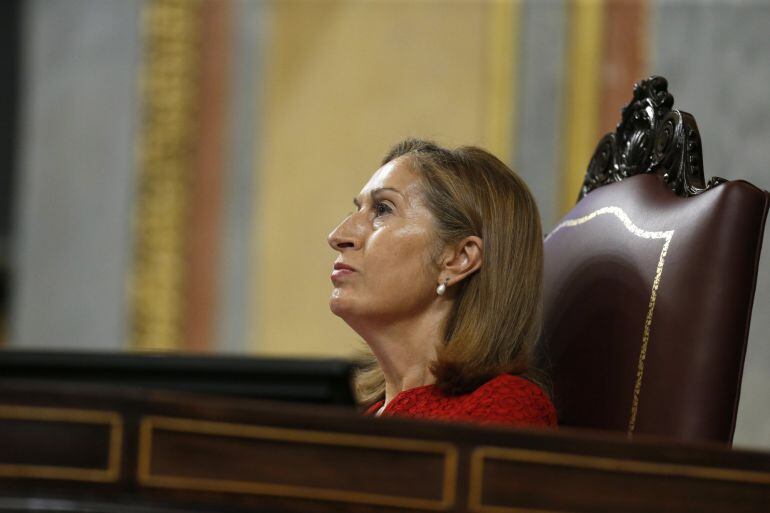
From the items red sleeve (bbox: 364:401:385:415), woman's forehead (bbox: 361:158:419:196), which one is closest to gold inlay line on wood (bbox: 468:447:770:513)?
woman's forehead (bbox: 361:158:419:196)

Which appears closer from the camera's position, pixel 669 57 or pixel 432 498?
pixel 432 498

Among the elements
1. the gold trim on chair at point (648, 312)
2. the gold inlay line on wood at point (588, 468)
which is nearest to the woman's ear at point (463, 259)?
the gold trim on chair at point (648, 312)

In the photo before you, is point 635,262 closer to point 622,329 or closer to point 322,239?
point 622,329

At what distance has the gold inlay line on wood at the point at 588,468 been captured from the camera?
1192mm

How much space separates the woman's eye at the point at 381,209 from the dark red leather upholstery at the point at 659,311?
0.34 metres

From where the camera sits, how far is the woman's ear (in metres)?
2.18

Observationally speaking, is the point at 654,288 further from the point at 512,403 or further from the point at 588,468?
the point at 588,468

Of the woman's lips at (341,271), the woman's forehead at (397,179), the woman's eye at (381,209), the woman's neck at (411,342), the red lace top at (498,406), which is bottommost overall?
the red lace top at (498,406)

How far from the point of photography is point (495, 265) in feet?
7.10

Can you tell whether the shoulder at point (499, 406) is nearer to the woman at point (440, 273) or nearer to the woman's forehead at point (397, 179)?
the woman at point (440, 273)

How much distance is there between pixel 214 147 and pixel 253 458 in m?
3.59

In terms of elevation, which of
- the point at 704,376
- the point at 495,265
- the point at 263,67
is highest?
the point at 263,67

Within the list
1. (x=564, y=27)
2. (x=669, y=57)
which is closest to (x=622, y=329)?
(x=669, y=57)

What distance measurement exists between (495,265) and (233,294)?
2.58 m
